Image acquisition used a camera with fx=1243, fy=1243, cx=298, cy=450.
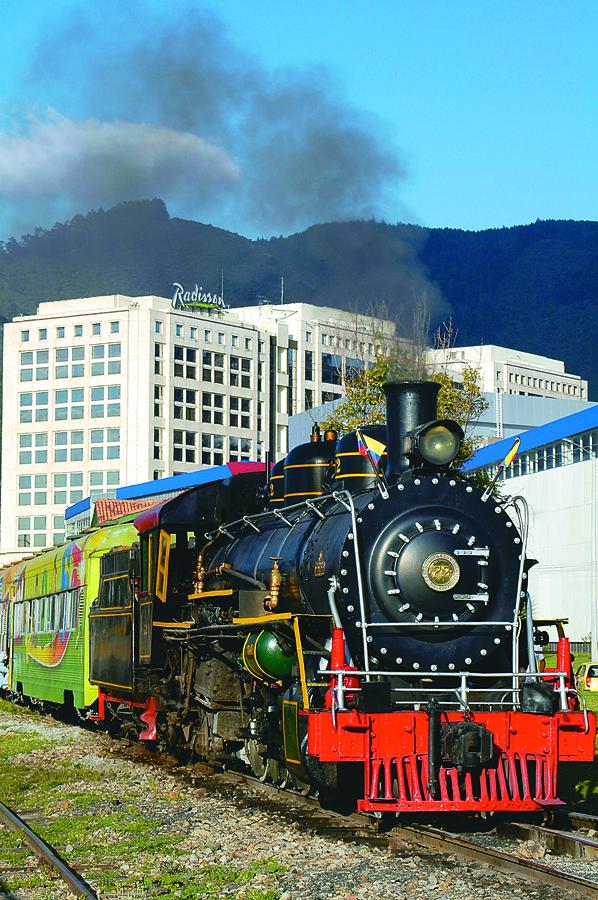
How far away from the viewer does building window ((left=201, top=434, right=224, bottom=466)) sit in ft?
440

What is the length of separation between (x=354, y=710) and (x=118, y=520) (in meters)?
12.3

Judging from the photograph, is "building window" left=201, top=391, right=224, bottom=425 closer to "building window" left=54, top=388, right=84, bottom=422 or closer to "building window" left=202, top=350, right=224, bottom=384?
"building window" left=202, top=350, right=224, bottom=384

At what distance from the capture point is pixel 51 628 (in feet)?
82.2

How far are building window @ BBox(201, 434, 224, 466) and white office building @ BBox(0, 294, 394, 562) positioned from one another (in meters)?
0.11

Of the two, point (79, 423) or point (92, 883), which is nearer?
point (92, 883)

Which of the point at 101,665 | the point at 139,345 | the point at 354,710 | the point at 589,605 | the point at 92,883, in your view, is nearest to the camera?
the point at 92,883

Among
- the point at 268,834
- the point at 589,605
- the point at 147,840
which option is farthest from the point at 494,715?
the point at 589,605

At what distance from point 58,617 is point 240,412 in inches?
4540

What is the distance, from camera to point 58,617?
2444cm

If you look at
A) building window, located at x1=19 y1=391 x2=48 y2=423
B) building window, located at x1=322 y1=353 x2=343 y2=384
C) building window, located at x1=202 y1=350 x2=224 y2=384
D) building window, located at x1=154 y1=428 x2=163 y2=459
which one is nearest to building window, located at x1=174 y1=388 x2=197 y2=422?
building window, located at x1=202 y1=350 x2=224 y2=384

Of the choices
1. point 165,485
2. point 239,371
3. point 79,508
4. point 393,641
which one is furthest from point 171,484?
point 393,641

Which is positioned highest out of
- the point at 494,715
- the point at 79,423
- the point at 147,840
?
the point at 79,423

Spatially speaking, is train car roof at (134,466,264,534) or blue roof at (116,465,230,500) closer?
train car roof at (134,466,264,534)

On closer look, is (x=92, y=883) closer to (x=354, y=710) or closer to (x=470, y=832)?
(x=354, y=710)
